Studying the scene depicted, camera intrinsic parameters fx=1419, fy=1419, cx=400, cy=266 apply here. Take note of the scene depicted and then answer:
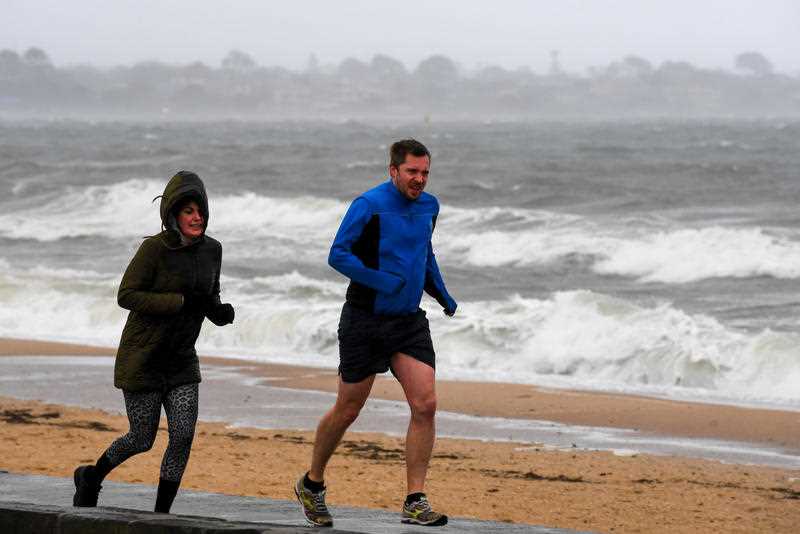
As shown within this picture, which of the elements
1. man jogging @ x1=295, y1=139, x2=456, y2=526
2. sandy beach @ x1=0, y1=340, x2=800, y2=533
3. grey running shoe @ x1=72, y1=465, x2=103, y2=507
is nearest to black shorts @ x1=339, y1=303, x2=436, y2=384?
man jogging @ x1=295, y1=139, x2=456, y2=526

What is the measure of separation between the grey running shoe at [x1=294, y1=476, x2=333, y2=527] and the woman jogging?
20.9 inches

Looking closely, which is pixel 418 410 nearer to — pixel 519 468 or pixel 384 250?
pixel 384 250

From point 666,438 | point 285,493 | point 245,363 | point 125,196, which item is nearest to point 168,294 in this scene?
point 285,493

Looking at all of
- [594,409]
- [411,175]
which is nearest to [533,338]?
[594,409]

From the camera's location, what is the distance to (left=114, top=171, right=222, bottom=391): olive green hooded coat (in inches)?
209

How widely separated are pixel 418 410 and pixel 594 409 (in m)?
6.58

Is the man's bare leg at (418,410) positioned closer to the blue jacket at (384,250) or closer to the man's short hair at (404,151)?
A: the blue jacket at (384,250)

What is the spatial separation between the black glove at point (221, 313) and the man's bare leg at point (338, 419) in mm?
537

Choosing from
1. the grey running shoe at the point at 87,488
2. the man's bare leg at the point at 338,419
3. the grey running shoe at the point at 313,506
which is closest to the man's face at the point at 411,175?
the man's bare leg at the point at 338,419

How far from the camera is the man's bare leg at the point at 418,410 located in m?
5.56

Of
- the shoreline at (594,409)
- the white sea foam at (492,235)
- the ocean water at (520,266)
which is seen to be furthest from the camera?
the white sea foam at (492,235)

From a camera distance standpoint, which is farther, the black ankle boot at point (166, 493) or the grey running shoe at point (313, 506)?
the grey running shoe at point (313, 506)

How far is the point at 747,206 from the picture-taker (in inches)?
1449

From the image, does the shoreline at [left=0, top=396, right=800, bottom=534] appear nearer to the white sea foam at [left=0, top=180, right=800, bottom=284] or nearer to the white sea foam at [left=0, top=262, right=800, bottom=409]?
the white sea foam at [left=0, top=262, right=800, bottom=409]
